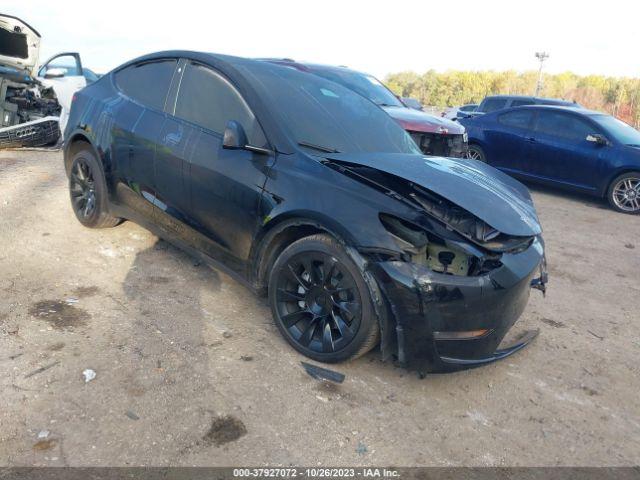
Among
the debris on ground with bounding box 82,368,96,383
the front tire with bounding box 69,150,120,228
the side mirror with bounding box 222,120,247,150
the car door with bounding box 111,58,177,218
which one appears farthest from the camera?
the front tire with bounding box 69,150,120,228

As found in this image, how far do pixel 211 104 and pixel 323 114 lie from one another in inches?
31.4

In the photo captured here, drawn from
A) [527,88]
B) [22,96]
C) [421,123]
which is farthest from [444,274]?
[527,88]

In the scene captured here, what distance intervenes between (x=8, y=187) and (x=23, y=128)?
8.24 ft

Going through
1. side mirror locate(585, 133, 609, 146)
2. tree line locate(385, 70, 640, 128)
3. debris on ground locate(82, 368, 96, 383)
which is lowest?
debris on ground locate(82, 368, 96, 383)

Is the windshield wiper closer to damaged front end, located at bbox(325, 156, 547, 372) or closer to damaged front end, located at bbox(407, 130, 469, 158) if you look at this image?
damaged front end, located at bbox(325, 156, 547, 372)

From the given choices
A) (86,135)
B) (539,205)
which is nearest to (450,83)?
(539,205)

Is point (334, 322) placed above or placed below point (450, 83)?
below

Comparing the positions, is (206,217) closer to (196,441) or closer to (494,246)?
(196,441)

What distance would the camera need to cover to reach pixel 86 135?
4.53 meters

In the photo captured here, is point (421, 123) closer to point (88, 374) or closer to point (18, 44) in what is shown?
point (88, 374)

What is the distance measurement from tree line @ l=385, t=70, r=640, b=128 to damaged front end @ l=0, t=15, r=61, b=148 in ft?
143

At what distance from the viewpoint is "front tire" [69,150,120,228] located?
14.6 feet

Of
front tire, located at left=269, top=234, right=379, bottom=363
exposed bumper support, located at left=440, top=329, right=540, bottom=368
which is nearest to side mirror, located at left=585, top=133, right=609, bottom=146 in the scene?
exposed bumper support, located at left=440, top=329, right=540, bottom=368

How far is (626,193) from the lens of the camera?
8.24 metres
